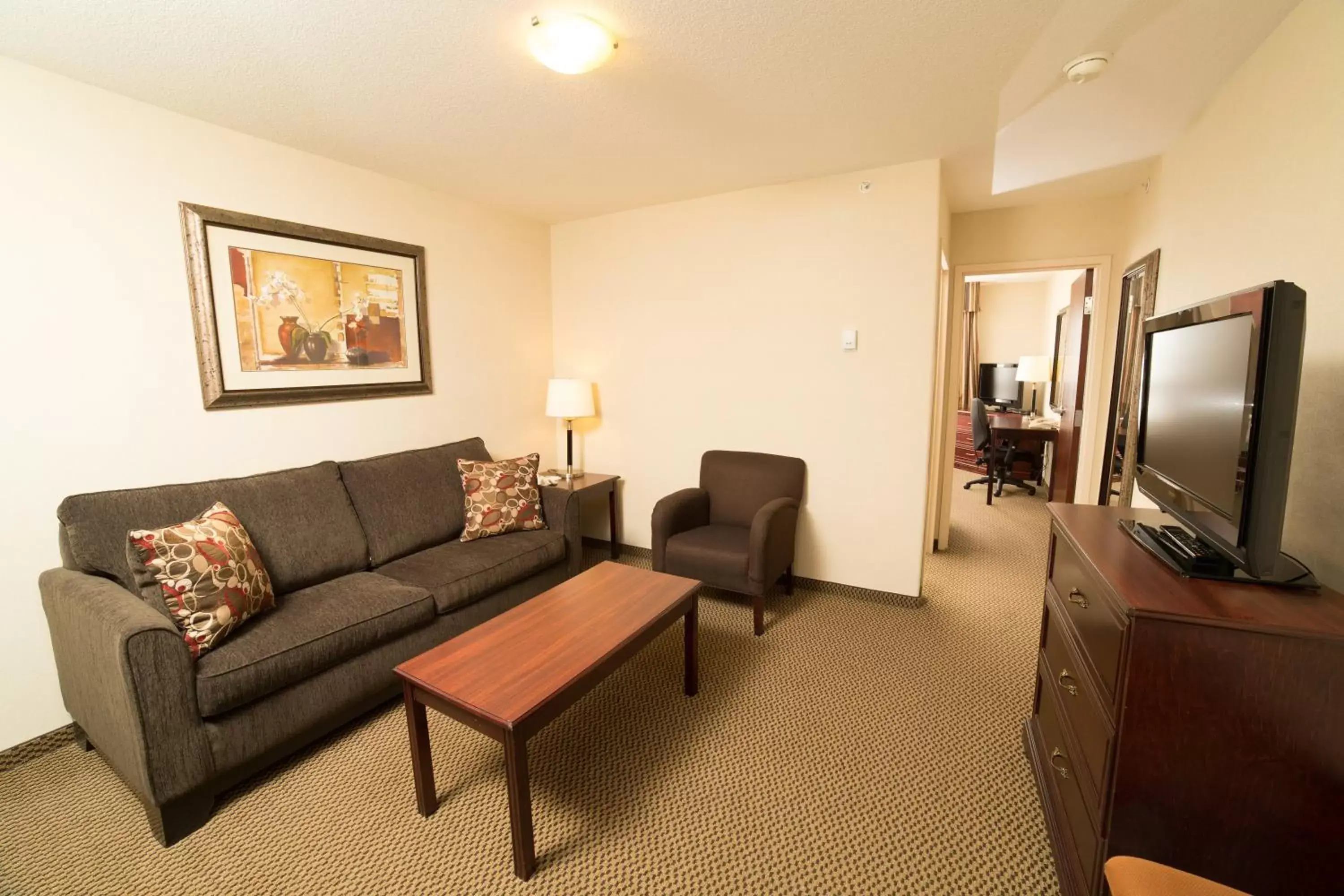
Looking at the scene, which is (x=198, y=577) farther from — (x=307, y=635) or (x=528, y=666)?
(x=528, y=666)

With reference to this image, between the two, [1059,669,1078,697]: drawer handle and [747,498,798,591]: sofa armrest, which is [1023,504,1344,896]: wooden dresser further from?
[747,498,798,591]: sofa armrest

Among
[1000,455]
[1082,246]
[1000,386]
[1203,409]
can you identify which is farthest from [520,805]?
[1000,386]

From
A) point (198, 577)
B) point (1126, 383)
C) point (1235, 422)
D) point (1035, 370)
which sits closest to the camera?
point (1235, 422)

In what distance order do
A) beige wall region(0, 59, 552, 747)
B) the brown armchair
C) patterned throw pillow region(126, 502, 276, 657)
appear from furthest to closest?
1. the brown armchair
2. beige wall region(0, 59, 552, 747)
3. patterned throw pillow region(126, 502, 276, 657)

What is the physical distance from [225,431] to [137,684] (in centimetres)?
123

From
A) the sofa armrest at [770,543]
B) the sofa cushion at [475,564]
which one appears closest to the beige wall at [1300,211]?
the sofa armrest at [770,543]

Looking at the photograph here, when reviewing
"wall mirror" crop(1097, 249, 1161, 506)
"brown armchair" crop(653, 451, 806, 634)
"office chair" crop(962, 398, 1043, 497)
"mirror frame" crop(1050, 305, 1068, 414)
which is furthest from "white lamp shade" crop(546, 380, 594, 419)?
"mirror frame" crop(1050, 305, 1068, 414)

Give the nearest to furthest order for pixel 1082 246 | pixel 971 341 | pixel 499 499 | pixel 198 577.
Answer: pixel 198 577
pixel 499 499
pixel 1082 246
pixel 971 341

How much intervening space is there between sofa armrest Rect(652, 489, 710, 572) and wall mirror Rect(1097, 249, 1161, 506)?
7.16 ft

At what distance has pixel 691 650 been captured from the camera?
2221 mm

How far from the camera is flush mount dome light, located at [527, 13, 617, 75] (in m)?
1.61

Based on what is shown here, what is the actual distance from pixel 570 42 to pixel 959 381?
2934 mm

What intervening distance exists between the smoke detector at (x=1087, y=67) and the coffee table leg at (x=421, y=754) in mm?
2999

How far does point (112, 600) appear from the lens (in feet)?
5.44
